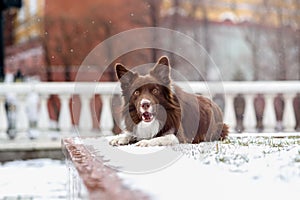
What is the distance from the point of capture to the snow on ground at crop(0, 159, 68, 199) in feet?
11.5

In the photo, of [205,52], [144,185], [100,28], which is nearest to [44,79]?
[100,28]

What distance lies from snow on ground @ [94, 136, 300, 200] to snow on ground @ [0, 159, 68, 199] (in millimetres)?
1760

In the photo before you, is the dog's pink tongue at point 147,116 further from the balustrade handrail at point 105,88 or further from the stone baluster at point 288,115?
the stone baluster at point 288,115

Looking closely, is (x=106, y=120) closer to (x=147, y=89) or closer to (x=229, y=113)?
(x=229, y=113)

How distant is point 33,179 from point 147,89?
2308 millimetres

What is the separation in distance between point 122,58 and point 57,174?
520 cm

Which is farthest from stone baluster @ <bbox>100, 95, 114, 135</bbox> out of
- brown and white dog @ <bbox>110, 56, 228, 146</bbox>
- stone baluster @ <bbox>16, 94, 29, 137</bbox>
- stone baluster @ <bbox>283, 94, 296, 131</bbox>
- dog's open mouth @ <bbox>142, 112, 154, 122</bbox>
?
dog's open mouth @ <bbox>142, 112, 154, 122</bbox>

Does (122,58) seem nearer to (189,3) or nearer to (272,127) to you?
(189,3)

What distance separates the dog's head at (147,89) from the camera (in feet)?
7.16

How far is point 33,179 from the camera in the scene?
4.20 m

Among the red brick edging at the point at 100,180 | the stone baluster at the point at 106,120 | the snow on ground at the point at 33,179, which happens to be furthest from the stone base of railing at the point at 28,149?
the red brick edging at the point at 100,180

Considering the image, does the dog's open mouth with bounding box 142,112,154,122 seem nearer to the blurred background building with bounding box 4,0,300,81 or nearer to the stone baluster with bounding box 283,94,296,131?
the stone baluster with bounding box 283,94,296,131

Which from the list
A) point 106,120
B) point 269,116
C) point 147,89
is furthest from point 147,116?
point 269,116

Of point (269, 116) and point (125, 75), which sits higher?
point (125, 75)
